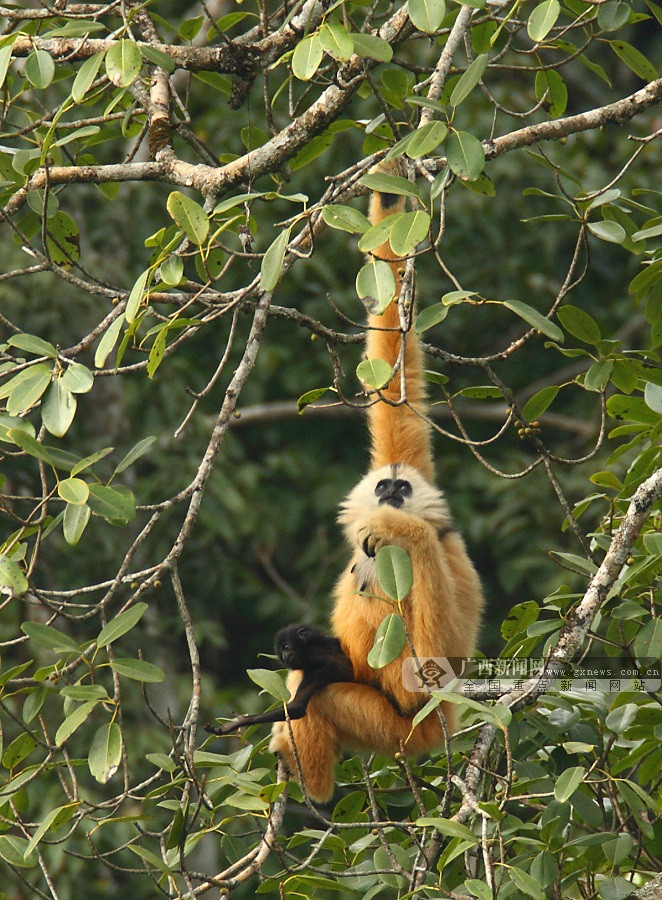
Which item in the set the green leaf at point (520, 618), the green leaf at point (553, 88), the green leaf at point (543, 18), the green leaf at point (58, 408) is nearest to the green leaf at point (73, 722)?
the green leaf at point (58, 408)

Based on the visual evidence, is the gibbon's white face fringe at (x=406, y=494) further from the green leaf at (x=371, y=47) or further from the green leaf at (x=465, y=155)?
the green leaf at (x=371, y=47)

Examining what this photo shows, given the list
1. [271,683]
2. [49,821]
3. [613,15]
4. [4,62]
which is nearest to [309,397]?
[271,683]

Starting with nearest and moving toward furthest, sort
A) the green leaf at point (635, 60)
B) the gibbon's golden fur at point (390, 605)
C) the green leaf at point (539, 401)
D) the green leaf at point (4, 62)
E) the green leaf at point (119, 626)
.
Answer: the green leaf at point (119, 626) → the green leaf at point (4, 62) → the green leaf at point (539, 401) → the green leaf at point (635, 60) → the gibbon's golden fur at point (390, 605)

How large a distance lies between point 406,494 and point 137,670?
1778 mm

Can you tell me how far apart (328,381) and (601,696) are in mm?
5152

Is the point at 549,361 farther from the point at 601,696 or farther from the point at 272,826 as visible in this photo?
the point at 272,826

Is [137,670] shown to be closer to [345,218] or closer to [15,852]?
[15,852]

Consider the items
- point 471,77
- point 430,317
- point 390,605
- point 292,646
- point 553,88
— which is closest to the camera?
point 471,77

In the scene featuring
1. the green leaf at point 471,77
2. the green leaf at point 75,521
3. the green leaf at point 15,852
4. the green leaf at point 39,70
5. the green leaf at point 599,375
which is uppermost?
the green leaf at point 39,70

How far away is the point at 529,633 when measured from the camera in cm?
287

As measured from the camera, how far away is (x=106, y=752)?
251 cm

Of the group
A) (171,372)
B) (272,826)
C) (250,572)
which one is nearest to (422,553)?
(272,826)

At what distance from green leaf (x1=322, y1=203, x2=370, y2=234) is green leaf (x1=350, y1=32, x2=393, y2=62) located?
41 cm

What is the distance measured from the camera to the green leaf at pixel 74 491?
7.68 ft
